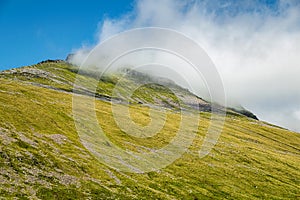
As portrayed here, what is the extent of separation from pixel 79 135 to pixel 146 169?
22.3 m

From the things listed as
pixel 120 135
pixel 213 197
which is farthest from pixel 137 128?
pixel 213 197

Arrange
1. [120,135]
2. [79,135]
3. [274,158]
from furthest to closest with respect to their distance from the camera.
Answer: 1. [274,158]
2. [120,135]
3. [79,135]

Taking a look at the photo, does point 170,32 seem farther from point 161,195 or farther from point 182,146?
point 182,146

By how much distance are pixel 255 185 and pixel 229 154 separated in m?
25.6

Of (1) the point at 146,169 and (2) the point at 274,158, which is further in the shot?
(2) the point at 274,158

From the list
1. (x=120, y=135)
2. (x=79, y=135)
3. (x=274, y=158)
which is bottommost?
(x=79, y=135)

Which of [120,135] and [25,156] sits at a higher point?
[120,135]

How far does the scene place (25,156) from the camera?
56375 millimetres

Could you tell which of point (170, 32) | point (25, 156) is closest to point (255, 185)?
point (170, 32)

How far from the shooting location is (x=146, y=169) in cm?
7112

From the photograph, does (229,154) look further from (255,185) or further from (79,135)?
(79,135)

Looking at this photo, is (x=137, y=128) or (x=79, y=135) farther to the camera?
(x=137, y=128)

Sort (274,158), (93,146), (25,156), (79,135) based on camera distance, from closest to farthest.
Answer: (25,156)
(93,146)
(79,135)
(274,158)

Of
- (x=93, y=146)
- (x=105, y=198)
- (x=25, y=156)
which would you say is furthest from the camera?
(x=93, y=146)
